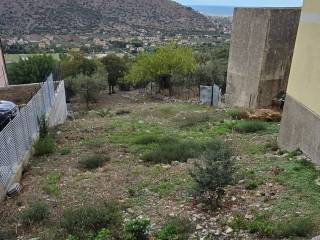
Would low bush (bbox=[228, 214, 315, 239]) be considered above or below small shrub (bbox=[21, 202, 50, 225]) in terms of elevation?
above

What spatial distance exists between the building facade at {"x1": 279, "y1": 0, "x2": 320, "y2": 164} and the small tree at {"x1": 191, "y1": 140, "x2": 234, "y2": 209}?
9.23 feet

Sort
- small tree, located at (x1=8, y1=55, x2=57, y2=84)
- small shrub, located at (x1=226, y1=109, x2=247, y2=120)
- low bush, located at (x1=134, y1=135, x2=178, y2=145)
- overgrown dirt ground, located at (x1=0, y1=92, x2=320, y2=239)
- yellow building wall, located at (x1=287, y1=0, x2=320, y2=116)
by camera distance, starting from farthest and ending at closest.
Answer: small tree, located at (x1=8, y1=55, x2=57, y2=84) → small shrub, located at (x1=226, y1=109, x2=247, y2=120) → low bush, located at (x1=134, y1=135, x2=178, y2=145) → yellow building wall, located at (x1=287, y1=0, x2=320, y2=116) → overgrown dirt ground, located at (x1=0, y1=92, x2=320, y2=239)

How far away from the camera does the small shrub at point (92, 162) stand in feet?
33.0

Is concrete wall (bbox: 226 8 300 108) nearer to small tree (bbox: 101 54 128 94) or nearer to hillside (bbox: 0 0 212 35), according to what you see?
small tree (bbox: 101 54 128 94)

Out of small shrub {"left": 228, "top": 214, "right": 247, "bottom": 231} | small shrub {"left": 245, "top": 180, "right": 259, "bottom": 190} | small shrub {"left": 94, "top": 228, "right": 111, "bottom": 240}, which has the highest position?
small shrub {"left": 94, "top": 228, "right": 111, "bottom": 240}

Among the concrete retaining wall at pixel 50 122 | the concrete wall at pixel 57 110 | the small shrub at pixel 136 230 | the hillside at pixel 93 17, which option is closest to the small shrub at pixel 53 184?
the concrete retaining wall at pixel 50 122

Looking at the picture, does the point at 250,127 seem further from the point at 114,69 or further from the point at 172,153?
the point at 114,69

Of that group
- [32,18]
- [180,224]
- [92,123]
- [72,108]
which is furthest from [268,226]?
[32,18]

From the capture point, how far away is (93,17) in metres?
80.9

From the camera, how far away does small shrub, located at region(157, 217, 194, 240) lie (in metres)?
6.00

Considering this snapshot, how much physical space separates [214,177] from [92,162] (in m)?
4.21

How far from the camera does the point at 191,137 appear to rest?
12.8 metres

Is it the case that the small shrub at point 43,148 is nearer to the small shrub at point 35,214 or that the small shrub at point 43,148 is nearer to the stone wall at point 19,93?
the small shrub at point 35,214

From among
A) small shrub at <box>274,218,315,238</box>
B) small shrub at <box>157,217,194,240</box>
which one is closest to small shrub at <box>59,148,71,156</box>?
small shrub at <box>157,217,194,240</box>
